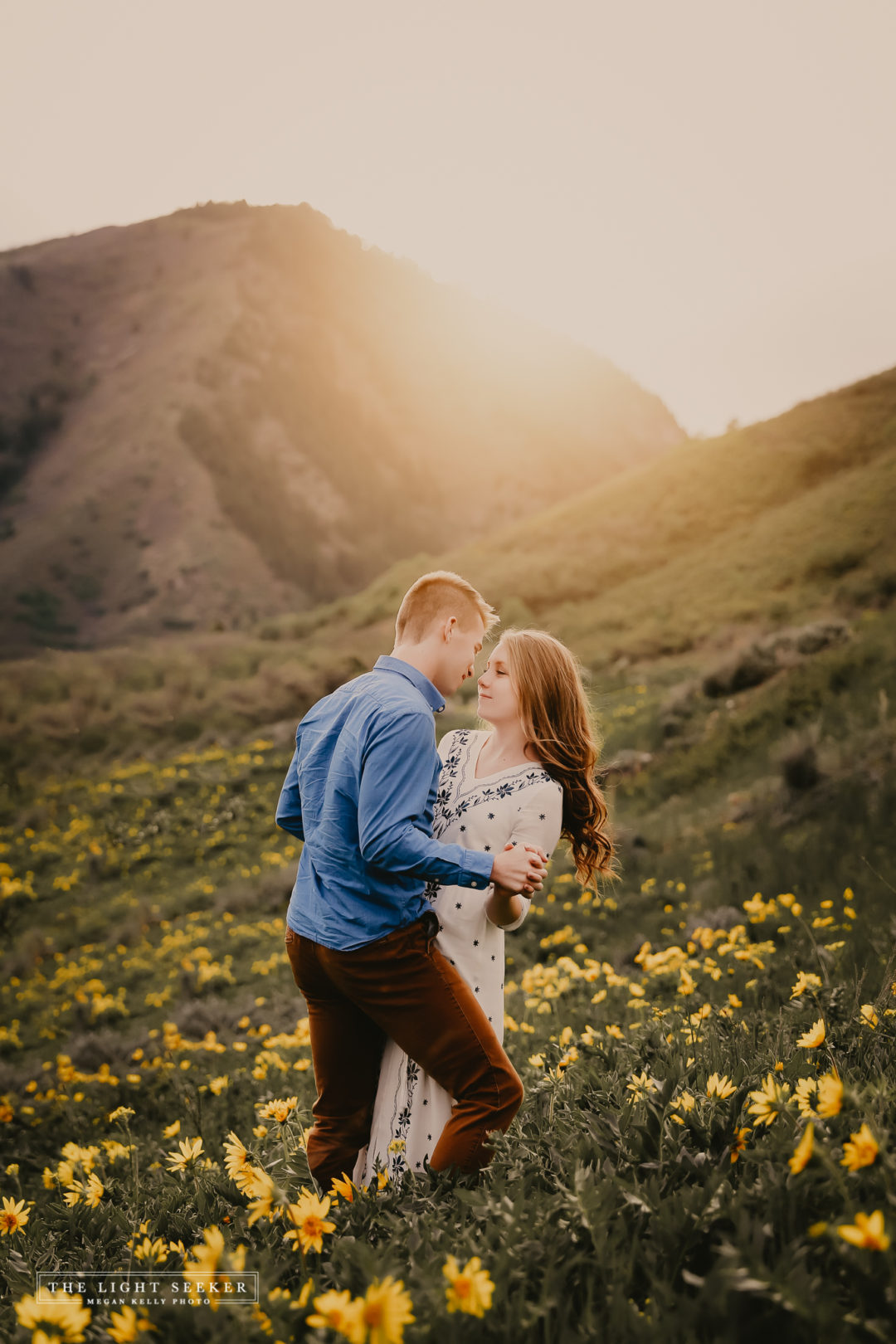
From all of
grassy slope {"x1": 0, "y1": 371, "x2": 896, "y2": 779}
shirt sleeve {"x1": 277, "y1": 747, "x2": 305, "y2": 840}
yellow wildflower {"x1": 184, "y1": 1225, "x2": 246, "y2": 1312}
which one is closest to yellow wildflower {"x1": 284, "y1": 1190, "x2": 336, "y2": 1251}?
yellow wildflower {"x1": 184, "y1": 1225, "x2": 246, "y2": 1312}

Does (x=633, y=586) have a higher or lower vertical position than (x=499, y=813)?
lower

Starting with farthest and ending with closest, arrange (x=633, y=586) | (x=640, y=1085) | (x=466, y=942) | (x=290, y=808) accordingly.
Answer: (x=633, y=586)
(x=290, y=808)
(x=466, y=942)
(x=640, y=1085)

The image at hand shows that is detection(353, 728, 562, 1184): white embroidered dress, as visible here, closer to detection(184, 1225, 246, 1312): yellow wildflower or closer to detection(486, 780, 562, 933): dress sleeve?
detection(486, 780, 562, 933): dress sleeve

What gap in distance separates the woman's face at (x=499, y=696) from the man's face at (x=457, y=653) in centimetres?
9

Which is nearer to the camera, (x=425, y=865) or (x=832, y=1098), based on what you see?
(x=832, y=1098)

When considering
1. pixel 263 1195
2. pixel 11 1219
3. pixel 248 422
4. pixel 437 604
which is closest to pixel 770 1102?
pixel 263 1195

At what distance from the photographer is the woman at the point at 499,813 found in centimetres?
213

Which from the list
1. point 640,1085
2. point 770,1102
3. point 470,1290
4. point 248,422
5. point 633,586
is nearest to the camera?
point 470,1290

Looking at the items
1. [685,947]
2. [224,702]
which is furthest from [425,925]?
[224,702]

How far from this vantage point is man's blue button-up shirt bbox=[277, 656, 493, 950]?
190cm

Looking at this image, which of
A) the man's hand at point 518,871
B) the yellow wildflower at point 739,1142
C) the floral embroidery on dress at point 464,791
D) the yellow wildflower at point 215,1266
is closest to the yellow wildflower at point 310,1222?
the yellow wildflower at point 215,1266

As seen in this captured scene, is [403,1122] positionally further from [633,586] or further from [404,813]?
[633,586]

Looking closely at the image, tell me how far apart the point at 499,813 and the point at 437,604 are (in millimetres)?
655

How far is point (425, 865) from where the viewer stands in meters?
1.89
